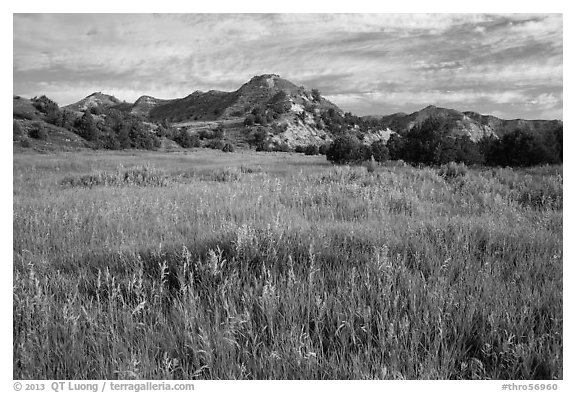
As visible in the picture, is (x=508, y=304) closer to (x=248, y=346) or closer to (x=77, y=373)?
(x=248, y=346)

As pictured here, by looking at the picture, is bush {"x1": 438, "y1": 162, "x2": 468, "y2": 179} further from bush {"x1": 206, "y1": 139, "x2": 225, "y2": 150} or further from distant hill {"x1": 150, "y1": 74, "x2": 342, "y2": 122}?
bush {"x1": 206, "y1": 139, "x2": 225, "y2": 150}

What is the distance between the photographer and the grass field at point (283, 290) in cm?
211

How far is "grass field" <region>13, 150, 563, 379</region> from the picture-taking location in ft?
6.91

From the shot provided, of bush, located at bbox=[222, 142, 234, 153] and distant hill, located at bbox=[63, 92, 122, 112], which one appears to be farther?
bush, located at bbox=[222, 142, 234, 153]

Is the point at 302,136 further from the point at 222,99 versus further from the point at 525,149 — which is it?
the point at 525,149

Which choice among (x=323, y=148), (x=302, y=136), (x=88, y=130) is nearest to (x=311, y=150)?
(x=323, y=148)

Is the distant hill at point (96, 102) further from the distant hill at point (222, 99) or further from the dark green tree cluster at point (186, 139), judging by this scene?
the dark green tree cluster at point (186, 139)

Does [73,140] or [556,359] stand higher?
[73,140]

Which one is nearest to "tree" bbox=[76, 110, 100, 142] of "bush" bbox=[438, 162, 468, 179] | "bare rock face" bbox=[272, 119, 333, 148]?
"bare rock face" bbox=[272, 119, 333, 148]

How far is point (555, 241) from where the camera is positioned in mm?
3510

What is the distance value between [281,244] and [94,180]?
16.5ft

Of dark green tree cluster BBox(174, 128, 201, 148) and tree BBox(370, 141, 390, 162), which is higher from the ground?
dark green tree cluster BBox(174, 128, 201, 148)
